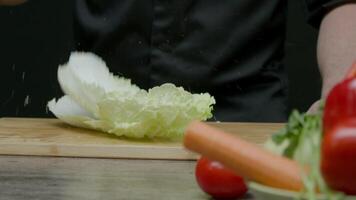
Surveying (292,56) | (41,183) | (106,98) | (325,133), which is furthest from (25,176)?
(292,56)

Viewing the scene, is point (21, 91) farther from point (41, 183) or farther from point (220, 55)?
point (41, 183)

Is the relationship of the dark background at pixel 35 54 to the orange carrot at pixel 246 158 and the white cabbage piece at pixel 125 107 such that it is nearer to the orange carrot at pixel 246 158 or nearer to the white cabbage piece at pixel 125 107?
the white cabbage piece at pixel 125 107

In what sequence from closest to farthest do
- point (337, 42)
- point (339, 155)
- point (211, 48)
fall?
point (339, 155) → point (337, 42) → point (211, 48)

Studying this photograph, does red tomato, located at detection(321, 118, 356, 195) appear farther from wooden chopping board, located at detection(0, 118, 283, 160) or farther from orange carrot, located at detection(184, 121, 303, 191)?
wooden chopping board, located at detection(0, 118, 283, 160)

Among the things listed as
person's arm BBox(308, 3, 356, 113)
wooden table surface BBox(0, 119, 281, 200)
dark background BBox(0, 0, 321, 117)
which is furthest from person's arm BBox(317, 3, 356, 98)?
dark background BBox(0, 0, 321, 117)

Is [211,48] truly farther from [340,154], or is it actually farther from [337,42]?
[340,154]

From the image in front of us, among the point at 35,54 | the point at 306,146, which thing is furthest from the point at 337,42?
the point at 35,54

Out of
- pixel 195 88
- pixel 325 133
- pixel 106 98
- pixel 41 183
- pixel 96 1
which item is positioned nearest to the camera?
pixel 325 133

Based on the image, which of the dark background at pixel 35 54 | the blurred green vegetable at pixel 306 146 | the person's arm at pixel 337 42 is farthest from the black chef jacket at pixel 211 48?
the blurred green vegetable at pixel 306 146
